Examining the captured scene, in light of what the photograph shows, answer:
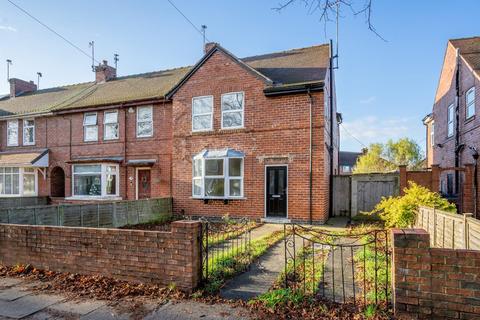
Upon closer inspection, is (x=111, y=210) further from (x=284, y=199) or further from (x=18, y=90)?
(x=18, y=90)

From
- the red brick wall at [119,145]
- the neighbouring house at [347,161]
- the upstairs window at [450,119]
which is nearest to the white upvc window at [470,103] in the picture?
the upstairs window at [450,119]

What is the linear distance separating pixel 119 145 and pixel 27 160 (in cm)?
617

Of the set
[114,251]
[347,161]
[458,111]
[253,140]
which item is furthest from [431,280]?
[347,161]

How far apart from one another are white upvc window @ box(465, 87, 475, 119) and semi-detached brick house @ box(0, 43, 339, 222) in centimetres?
595

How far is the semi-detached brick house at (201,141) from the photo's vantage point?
39.5 ft

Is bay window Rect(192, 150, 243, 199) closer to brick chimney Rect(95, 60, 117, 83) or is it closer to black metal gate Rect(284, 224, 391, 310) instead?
black metal gate Rect(284, 224, 391, 310)

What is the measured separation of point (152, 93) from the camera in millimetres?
16062

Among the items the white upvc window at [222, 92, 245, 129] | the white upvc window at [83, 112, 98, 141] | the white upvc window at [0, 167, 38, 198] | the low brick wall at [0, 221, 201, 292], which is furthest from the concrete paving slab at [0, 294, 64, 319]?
the white upvc window at [0, 167, 38, 198]

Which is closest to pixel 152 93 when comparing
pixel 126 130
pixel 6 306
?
pixel 126 130

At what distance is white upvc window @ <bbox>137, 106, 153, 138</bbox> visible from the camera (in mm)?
15625

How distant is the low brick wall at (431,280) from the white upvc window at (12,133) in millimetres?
22839

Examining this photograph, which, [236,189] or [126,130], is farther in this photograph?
[126,130]

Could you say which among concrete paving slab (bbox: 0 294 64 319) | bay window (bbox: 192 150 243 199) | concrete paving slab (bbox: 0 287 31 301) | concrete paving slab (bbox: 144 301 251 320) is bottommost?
concrete paving slab (bbox: 0 287 31 301)

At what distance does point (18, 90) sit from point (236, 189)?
22.4m
